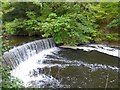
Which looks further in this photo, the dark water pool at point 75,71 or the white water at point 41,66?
the white water at point 41,66

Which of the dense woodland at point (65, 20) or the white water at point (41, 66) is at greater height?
the dense woodland at point (65, 20)

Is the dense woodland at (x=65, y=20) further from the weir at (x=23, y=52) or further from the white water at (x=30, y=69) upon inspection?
the white water at (x=30, y=69)

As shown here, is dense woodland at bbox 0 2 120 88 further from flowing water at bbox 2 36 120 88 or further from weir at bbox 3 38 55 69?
flowing water at bbox 2 36 120 88

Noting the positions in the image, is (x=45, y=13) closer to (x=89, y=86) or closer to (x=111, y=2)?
(x=111, y=2)

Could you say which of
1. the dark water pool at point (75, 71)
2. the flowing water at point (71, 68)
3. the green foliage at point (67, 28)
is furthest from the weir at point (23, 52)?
the dark water pool at point (75, 71)

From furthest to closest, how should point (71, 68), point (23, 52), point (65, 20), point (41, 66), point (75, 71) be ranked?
1. point (65, 20)
2. point (23, 52)
3. point (41, 66)
4. point (71, 68)
5. point (75, 71)

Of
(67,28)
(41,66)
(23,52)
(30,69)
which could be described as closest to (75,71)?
(41,66)

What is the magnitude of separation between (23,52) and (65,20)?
2.26 meters

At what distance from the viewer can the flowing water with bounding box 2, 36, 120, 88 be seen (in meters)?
5.25

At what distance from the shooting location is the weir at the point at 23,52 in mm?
6238

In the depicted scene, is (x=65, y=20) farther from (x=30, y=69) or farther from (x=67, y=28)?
(x=30, y=69)

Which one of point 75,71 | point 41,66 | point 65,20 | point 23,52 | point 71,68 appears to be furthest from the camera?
point 65,20

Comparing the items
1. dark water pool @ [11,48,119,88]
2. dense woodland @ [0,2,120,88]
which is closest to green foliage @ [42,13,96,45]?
dense woodland @ [0,2,120,88]

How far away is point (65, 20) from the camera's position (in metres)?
8.62
